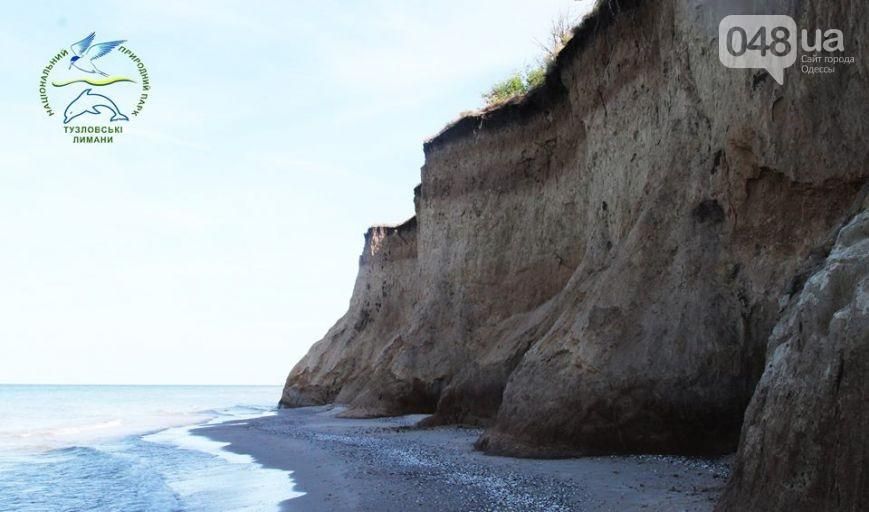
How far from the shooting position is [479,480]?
863 cm

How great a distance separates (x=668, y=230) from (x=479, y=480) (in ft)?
15.3

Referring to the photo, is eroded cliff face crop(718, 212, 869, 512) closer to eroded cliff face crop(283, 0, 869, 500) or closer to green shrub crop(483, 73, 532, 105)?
eroded cliff face crop(283, 0, 869, 500)

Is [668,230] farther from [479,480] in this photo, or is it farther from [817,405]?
[817,405]

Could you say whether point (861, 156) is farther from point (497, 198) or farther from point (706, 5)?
point (497, 198)

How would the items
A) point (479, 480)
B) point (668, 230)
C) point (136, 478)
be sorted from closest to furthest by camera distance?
point (479, 480) < point (668, 230) < point (136, 478)

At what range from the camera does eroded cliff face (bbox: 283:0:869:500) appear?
8.27 m

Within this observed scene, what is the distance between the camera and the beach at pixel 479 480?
279 inches

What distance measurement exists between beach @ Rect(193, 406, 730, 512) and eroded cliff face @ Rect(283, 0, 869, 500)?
74 centimetres

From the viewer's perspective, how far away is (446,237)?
72.6 ft

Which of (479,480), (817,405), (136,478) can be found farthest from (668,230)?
(136,478)

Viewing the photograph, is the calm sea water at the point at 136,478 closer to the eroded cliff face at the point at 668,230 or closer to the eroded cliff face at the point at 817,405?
the eroded cliff face at the point at 668,230

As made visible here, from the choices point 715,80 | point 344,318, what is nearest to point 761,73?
point 715,80

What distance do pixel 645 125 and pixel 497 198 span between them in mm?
8064

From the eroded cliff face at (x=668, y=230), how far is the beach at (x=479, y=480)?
74 centimetres
